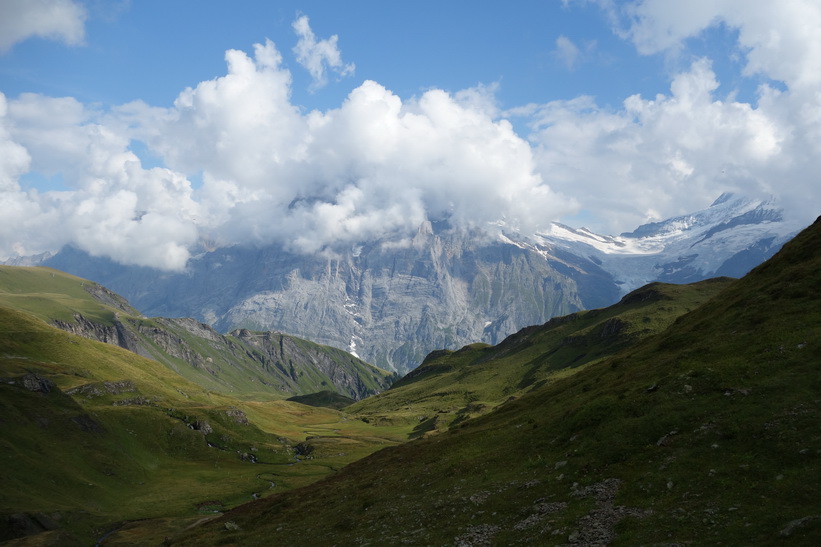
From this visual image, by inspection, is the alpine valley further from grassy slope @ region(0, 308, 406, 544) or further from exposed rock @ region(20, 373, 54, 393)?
exposed rock @ region(20, 373, 54, 393)

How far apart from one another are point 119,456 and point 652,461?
12374 cm

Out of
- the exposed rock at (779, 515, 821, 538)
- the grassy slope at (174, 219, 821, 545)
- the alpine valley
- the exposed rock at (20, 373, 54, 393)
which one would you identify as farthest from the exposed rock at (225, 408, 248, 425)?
the exposed rock at (779, 515, 821, 538)

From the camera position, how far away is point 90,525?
84812 millimetres

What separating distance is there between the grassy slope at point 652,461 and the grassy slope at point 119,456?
39.5 metres

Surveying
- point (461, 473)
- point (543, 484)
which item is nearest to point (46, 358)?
point (461, 473)

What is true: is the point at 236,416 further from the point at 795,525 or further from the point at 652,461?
the point at 795,525

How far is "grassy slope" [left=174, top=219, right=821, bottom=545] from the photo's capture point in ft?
94.4

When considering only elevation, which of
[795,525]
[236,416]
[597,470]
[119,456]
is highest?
[236,416]

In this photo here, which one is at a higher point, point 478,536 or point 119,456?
point 119,456

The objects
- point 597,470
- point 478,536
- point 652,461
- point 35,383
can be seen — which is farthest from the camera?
point 35,383

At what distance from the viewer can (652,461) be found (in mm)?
36312

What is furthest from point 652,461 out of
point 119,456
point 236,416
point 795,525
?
point 236,416

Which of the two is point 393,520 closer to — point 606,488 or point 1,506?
point 606,488

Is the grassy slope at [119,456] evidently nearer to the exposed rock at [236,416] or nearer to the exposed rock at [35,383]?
the exposed rock at [236,416]
